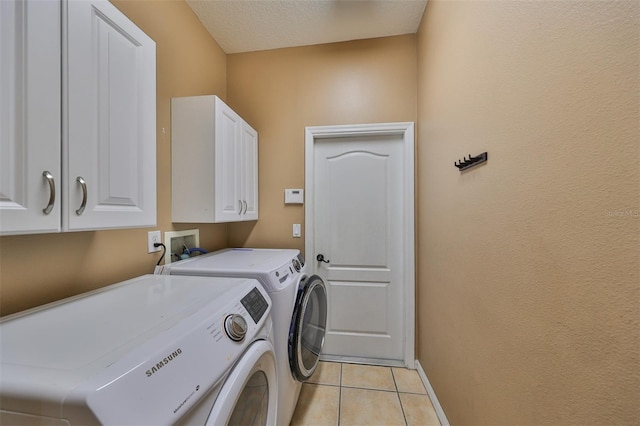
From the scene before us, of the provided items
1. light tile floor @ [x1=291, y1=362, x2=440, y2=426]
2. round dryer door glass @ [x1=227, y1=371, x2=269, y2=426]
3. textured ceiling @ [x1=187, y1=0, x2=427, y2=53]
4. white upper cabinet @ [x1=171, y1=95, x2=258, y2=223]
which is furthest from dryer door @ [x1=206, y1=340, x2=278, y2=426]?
textured ceiling @ [x1=187, y1=0, x2=427, y2=53]

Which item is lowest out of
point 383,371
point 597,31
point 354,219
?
point 383,371

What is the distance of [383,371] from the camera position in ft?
6.48

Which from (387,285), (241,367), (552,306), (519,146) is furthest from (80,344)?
(387,285)

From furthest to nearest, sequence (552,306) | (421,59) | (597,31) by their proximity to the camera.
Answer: (421,59) < (552,306) < (597,31)

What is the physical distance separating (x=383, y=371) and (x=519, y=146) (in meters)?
1.95

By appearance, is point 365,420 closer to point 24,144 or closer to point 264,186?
point 264,186

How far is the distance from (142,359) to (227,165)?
52.0 inches

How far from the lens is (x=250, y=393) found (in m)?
0.81

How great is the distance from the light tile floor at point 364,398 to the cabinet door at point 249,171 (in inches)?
55.6

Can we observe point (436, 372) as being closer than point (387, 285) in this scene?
Yes

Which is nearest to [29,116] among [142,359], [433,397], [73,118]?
[73,118]

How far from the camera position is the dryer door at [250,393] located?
23.4 inches

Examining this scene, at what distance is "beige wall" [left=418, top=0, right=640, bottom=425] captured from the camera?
0.51 m

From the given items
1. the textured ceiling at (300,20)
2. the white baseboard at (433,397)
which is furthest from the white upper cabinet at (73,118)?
the white baseboard at (433,397)
